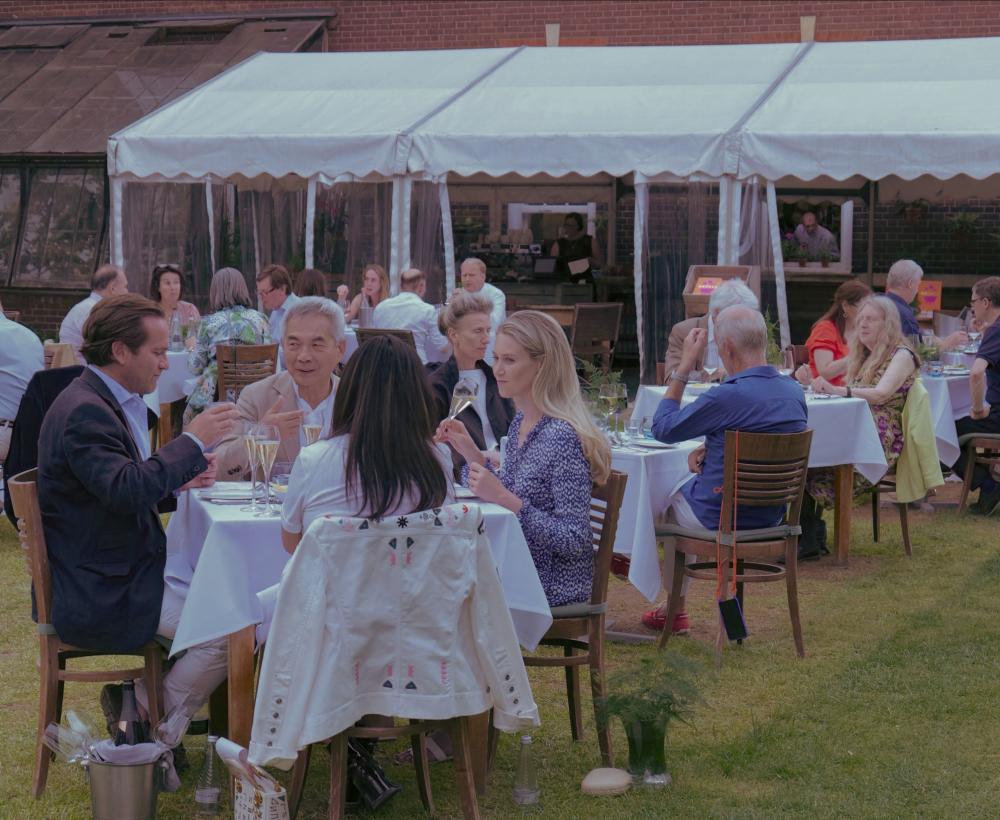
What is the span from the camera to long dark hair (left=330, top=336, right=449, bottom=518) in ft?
11.1

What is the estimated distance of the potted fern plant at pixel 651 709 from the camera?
160 inches

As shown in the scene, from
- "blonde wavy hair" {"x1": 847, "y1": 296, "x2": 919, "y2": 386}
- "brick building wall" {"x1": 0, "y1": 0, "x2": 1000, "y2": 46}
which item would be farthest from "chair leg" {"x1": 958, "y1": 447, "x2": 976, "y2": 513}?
"brick building wall" {"x1": 0, "y1": 0, "x2": 1000, "y2": 46}

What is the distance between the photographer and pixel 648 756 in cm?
420

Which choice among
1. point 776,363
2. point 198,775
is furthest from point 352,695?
point 776,363

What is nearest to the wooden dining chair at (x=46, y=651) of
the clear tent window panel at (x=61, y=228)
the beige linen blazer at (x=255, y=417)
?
the beige linen blazer at (x=255, y=417)

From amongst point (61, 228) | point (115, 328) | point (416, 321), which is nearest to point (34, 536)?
point (115, 328)

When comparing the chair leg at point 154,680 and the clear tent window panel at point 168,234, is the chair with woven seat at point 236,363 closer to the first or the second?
the chair leg at point 154,680

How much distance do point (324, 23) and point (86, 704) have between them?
1339 centimetres

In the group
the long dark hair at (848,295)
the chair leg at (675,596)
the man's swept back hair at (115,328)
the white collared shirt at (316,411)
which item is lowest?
the chair leg at (675,596)

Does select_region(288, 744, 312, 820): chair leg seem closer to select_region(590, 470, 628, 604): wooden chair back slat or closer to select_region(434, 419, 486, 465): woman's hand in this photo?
select_region(434, 419, 486, 465): woman's hand

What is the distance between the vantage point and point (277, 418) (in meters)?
4.54

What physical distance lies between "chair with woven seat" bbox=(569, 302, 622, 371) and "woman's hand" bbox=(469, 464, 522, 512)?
997 cm

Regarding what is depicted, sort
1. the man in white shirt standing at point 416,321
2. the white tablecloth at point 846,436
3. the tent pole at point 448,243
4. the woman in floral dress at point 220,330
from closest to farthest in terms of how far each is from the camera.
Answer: the white tablecloth at point 846,436 → the woman in floral dress at point 220,330 → the man in white shirt standing at point 416,321 → the tent pole at point 448,243

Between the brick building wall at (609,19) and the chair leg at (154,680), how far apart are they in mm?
13430
